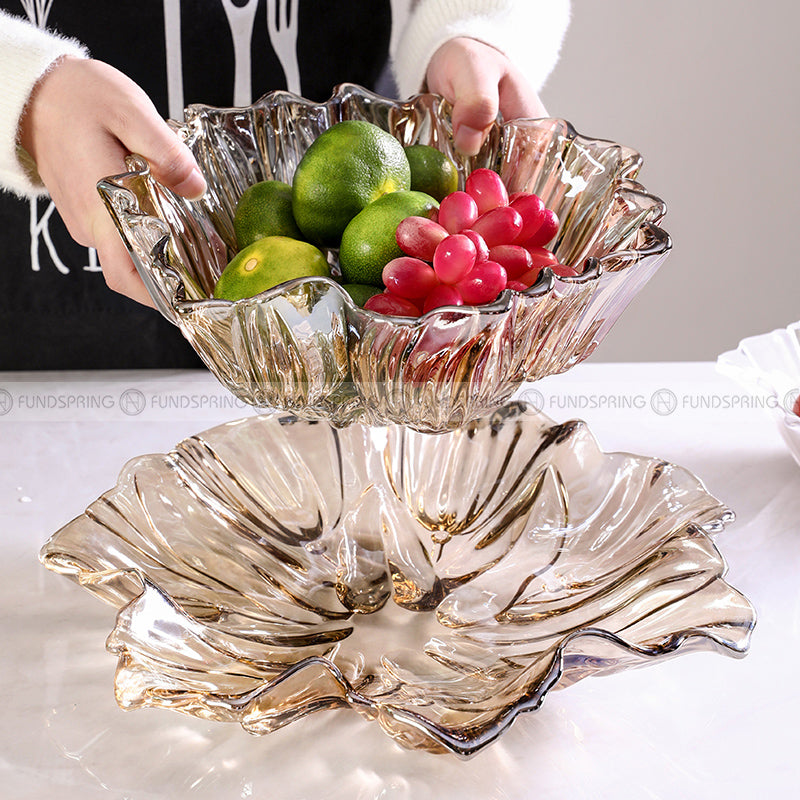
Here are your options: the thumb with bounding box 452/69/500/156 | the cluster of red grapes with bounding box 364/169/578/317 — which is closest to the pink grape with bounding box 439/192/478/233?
the cluster of red grapes with bounding box 364/169/578/317

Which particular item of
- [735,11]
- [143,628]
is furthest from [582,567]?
[735,11]

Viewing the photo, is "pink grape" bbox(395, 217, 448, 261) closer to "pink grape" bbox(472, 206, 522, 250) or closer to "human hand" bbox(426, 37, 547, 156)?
"pink grape" bbox(472, 206, 522, 250)

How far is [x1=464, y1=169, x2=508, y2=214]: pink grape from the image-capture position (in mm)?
466

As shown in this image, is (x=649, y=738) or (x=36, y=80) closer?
(x=649, y=738)

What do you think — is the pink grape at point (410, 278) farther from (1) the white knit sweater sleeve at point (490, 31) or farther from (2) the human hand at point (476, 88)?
(1) the white knit sweater sleeve at point (490, 31)

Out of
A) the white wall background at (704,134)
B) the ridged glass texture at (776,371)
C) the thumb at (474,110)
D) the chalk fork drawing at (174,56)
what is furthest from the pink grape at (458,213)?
the white wall background at (704,134)

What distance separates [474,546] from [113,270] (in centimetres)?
26

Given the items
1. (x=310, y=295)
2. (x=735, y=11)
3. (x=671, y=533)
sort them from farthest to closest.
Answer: (x=735, y=11) < (x=671, y=533) < (x=310, y=295)

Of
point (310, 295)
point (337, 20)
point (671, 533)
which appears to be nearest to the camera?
point (310, 295)

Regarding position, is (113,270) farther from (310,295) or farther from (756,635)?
(756,635)

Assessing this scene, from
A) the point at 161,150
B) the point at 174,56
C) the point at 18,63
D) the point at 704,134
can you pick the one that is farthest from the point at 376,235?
the point at 704,134

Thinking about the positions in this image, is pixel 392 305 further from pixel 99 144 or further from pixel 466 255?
pixel 99 144

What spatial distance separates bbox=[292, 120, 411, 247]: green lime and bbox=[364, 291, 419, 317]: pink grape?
0.27 feet

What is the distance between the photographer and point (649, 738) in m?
0.41
